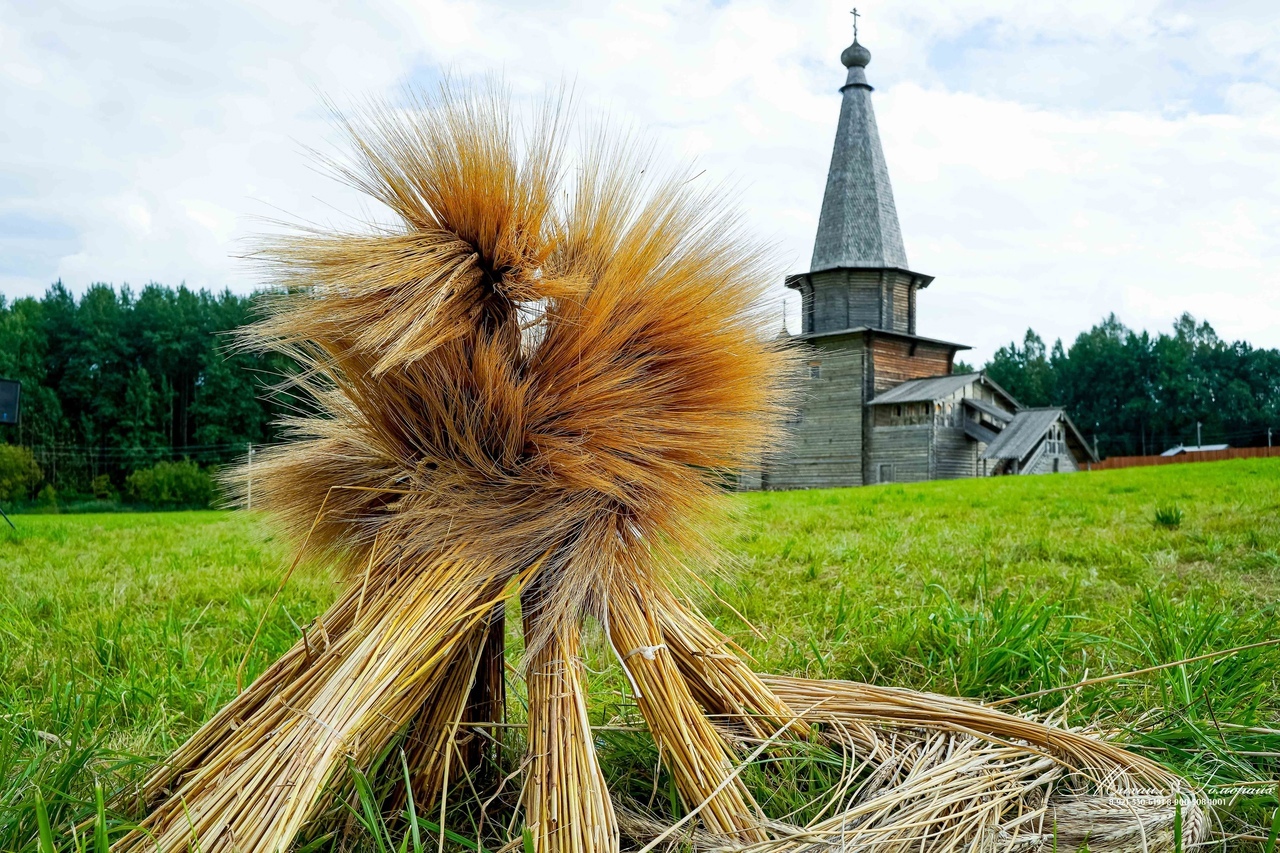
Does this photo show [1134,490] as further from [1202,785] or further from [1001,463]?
[1001,463]

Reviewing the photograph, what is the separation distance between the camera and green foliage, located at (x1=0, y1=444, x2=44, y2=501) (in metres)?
34.6

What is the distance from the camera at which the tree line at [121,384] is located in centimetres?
4397

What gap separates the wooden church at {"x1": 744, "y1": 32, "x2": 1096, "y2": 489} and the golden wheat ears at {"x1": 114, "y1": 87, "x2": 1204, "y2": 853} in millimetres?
29918

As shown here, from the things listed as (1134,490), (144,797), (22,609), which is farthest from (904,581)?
(1134,490)

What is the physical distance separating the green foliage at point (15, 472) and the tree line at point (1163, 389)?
7314 centimetres

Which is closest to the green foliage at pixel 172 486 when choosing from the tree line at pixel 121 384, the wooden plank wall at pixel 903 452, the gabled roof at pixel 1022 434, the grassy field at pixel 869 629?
the tree line at pixel 121 384

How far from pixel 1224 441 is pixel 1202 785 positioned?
81.3 metres

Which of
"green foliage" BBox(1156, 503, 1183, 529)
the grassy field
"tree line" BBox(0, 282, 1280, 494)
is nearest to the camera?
the grassy field

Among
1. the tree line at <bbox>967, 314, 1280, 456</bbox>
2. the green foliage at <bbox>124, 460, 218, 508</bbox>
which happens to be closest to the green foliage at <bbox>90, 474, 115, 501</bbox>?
the green foliage at <bbox>124, 460, 218, 508</bbox>

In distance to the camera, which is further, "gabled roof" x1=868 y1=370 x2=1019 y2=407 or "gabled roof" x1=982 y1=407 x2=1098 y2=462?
"gabled roof" x1=868 y1=370 x2=1019 y2=407

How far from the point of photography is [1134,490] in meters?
10.4

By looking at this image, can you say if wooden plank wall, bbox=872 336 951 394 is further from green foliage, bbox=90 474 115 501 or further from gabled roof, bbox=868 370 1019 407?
green foliage, bbox=90 474 115 501

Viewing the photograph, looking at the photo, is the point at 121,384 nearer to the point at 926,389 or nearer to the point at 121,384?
the point at 121,384

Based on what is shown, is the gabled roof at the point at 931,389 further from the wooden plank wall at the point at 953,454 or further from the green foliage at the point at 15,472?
the green foliage at the point at 15,472
